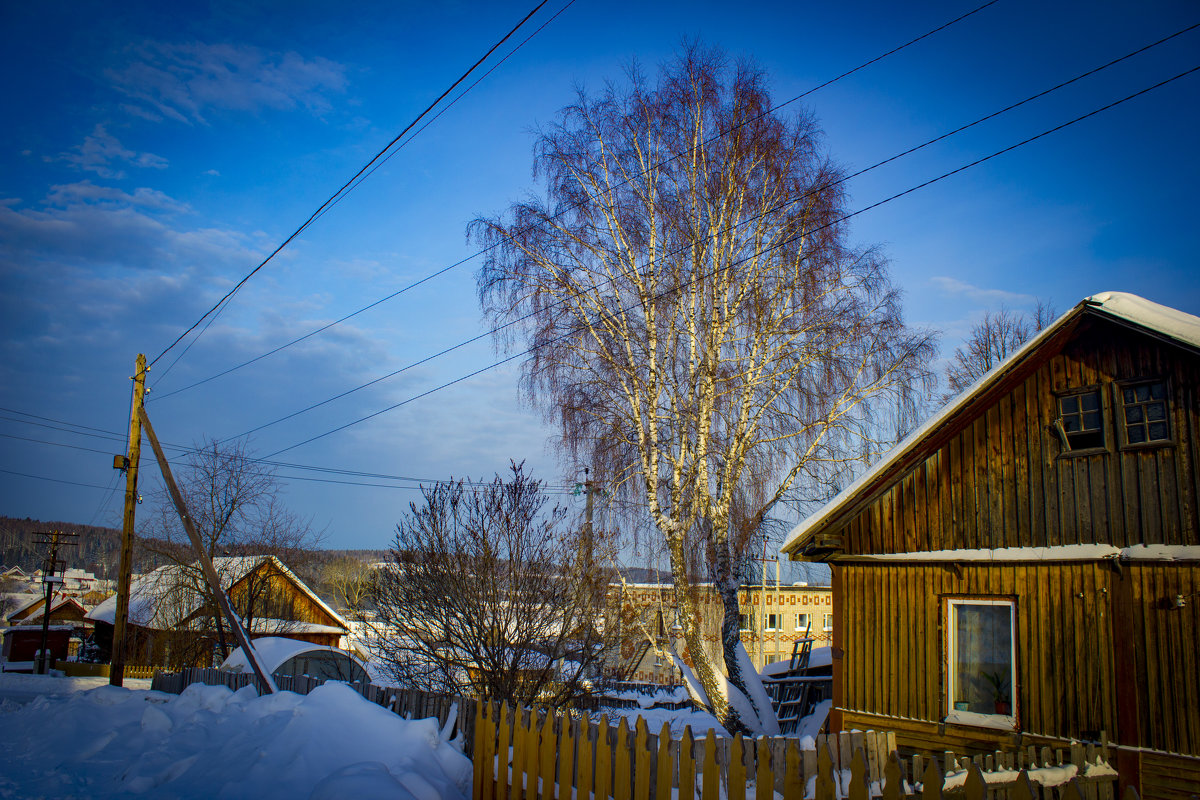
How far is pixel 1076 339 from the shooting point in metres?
8.83

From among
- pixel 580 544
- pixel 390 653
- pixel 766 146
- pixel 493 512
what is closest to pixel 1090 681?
pixel 580 544

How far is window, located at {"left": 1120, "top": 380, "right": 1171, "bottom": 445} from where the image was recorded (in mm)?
8047

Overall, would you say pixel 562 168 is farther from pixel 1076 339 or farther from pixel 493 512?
pixel 1076 339

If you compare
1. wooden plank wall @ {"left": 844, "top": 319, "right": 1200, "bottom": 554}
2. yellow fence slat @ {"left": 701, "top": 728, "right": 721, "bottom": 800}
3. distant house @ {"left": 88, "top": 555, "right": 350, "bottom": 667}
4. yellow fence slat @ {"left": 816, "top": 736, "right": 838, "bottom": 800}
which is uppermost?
wooden plank wall @ {"left": 844, "top": 319, "right": 1200, "bottom": 554}

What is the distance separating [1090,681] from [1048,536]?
1.57 meters

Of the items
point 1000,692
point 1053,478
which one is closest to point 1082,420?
point 1053,478

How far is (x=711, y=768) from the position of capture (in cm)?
489

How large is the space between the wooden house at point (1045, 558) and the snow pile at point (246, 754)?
5.40 m

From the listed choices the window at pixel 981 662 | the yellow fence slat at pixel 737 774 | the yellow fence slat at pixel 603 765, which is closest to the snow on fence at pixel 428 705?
the yellow fence slat at pixel 603 765

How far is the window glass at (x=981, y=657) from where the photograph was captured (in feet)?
28.6

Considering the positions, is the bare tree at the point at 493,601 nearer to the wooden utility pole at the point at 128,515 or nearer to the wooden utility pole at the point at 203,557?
the wooden utility pole at the point at 203,557

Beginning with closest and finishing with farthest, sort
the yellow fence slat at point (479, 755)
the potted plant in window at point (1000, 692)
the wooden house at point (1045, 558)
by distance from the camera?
the yellow fence slat at point (479, 755) → the wooden house at point (1045, 558) → the potted plant in window at point (1000, 692)

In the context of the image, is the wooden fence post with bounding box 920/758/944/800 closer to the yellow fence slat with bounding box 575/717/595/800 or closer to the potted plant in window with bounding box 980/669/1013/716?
the yellow fence slat with bounding box 575/717/595/800

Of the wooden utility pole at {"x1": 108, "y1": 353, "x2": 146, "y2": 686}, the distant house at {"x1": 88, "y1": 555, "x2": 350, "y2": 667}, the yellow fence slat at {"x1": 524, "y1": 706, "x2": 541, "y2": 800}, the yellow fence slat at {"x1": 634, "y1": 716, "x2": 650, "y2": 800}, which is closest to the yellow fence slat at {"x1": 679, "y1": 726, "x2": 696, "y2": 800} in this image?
the yellow fence slat at {"x1": 634, "y1": 716, "x2": 650, "y2": 800}
